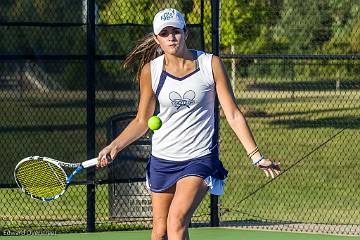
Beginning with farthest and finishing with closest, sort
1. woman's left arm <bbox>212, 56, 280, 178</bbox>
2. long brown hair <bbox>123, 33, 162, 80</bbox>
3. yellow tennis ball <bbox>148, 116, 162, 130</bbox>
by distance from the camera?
long brown hair <bbox>123, 33, 162, 80</bbox> < yellow tennis ball <bbox>148, 116, 162, 130</bbox> < woman's left arm <bbox>212, 56, 280, 178</bbox>

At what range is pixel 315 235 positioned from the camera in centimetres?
1109

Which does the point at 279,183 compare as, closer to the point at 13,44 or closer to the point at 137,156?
the point at 137,156

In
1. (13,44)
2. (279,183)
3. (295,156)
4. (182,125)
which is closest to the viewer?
(182,125)

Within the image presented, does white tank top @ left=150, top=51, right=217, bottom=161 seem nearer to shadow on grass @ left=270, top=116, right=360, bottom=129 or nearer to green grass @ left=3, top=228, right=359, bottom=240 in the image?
green grass @ left=3, top=228, right=359, bottom=240

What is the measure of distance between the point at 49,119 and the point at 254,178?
5864mm

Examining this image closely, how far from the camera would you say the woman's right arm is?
758cm

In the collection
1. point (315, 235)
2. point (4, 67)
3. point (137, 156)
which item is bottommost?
point (315, 235)

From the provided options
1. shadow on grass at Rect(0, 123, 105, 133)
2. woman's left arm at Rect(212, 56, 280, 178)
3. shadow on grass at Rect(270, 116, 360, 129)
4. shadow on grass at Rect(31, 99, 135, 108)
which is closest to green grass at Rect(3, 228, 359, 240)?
shadow on grass at Rect(0, 123, 105, 133)

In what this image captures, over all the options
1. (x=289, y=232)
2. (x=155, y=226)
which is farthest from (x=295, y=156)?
(x=155, y=226)

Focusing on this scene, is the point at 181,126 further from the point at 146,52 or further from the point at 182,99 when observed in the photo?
the point at 146,52

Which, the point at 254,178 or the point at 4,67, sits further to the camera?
the point at 254,178

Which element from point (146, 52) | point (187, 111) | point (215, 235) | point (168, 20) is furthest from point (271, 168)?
point (215, 235)

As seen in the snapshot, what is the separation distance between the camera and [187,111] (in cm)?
747

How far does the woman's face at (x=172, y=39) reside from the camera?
24.3 ft
